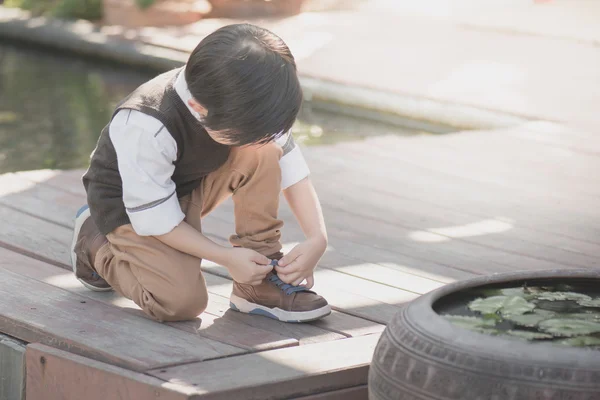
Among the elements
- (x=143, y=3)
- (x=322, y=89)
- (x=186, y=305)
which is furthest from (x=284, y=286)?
(x=143, y=3)

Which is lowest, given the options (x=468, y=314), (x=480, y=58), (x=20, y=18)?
(x=20, y=18)

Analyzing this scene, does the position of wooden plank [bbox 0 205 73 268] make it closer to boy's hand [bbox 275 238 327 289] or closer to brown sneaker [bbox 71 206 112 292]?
brown sneaker [bbox 71 206 112 292]

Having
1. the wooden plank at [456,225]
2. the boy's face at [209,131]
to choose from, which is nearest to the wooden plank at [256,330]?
the boy's face at [209,131]

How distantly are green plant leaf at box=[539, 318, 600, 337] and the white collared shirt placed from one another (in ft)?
2.62

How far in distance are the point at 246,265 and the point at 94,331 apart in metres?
0.34

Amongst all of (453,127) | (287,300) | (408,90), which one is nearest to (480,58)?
(408,90)

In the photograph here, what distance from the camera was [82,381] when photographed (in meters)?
2.12

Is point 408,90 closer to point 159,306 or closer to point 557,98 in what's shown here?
point 557,98

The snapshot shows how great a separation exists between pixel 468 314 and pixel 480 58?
18.9ft

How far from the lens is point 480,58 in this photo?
293 inches

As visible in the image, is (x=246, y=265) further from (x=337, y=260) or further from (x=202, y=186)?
(x=337, y=260)

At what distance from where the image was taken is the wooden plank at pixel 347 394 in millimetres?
2042

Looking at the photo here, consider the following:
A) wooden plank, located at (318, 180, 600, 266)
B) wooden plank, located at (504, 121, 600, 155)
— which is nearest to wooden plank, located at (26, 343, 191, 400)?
wooden plank, located at (318, 180, 600, 266)

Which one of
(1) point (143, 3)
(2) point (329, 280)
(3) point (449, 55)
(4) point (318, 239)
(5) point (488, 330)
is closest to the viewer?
(5) point (488, 330)
